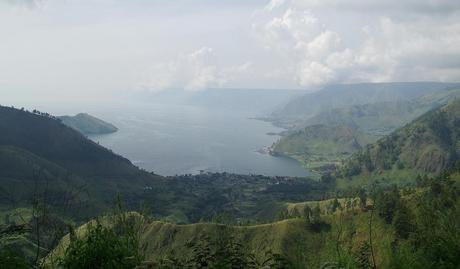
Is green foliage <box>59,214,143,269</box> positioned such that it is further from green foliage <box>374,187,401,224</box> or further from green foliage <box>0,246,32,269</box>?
green foliage <box>374,187,401,224</box>

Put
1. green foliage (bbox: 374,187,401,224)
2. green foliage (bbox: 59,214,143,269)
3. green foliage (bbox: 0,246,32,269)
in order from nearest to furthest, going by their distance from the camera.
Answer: green foliage (bbox: 0,246,32,269)
green foliage (bbox: 59,214,143,269)
green foliage (bbox: 374,187,401,224)

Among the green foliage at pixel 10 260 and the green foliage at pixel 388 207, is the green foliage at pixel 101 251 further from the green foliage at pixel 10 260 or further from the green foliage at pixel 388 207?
the green foliage at pixel 388 207

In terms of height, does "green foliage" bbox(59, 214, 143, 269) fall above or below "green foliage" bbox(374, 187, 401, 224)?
above

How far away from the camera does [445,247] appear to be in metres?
10.3

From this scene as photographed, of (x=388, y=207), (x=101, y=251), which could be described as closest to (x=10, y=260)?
(x=101, y=251)

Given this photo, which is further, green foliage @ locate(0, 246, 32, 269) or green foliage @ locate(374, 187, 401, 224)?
green foliage @ locate(374, 187, 401, 224)

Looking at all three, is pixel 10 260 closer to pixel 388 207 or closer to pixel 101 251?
pixel 101 251

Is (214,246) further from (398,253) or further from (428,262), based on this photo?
(428,262)

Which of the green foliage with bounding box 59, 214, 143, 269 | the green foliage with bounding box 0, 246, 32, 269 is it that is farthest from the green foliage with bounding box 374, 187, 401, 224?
the green foliage with bounding box 0, 246, 32, 269

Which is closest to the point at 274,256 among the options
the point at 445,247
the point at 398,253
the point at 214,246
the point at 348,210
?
the point at 214,246

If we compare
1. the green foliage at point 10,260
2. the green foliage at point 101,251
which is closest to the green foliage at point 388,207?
the green foliage at point 101,251

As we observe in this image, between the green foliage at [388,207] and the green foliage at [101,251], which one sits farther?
the green foliage at [388,207]

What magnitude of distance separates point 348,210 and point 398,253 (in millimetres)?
122967

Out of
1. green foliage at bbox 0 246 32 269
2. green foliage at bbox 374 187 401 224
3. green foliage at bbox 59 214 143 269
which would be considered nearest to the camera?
green foliage at bbox 0 246 32 269
